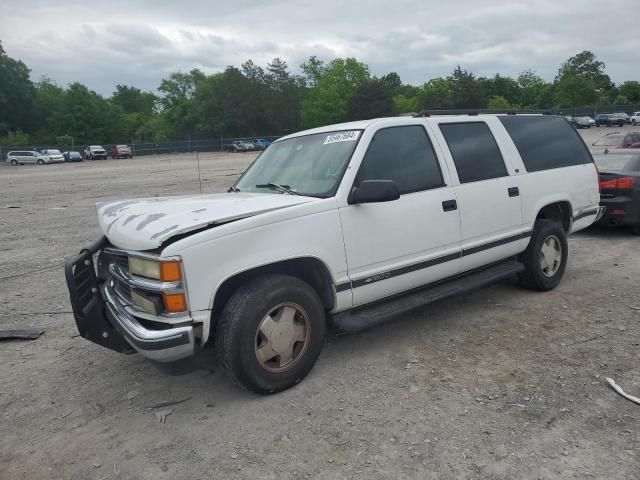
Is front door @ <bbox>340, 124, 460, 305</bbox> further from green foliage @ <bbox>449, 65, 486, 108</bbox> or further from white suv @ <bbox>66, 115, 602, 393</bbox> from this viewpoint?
green foliage @ <bbox>449, 65, 486, 108</bbox>

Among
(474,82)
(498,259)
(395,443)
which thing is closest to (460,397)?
(395,443)

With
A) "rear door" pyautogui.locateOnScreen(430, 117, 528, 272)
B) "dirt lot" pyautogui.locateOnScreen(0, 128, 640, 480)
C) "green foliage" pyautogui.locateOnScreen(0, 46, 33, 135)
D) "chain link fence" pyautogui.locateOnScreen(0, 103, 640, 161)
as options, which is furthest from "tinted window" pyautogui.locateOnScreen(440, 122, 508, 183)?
"green foliage" pyautogui.locateOnScreen(0, 46, 33, 135)

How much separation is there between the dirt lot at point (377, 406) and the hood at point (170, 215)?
893 millimetres

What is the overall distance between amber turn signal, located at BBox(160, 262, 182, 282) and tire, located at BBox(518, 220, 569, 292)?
12.3ft

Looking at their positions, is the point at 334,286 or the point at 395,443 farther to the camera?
the point at 334,286

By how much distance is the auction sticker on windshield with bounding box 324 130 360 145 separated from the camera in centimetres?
409

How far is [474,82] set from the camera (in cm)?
7100

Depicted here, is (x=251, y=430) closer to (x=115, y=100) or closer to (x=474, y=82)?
(x=474, y=82)

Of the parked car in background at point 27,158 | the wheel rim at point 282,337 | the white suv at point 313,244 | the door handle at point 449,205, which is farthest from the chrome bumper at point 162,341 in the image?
the parked car in background at point 27,158

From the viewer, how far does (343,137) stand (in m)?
4.18

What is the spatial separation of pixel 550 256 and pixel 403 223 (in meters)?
2.37

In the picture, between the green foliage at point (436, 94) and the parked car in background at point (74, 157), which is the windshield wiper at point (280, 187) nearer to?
the parked car in background at point (74, 157)

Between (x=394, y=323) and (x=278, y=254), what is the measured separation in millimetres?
1885

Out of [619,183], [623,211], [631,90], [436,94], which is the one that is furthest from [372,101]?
[623,211]
